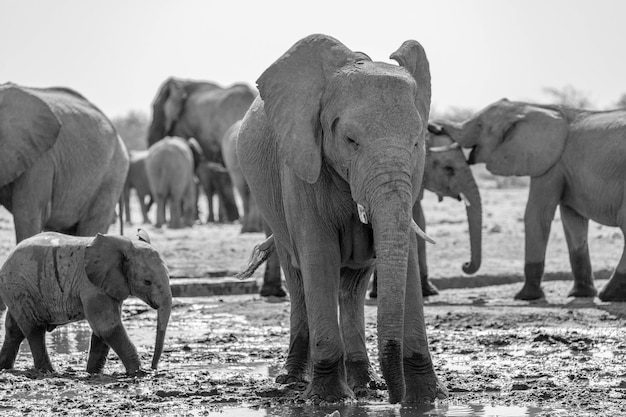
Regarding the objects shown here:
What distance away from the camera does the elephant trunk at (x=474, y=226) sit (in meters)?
12.7

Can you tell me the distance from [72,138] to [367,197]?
19.5 feet

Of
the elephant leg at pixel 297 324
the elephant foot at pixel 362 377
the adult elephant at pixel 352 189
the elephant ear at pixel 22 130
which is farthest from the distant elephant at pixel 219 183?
the adult elephant at pixel 352 189

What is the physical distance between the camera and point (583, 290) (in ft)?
41.4

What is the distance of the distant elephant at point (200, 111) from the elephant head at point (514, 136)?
11.9 m

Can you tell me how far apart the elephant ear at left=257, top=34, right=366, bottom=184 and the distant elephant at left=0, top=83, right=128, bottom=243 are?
4.67m

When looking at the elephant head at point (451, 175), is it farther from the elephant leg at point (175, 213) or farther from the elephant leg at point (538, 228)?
the elephant leg at point (175, 213)

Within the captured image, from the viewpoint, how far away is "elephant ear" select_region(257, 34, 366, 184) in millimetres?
6930

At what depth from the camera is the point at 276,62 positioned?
727 centimetres

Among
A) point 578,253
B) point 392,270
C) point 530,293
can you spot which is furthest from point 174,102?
point 392,270

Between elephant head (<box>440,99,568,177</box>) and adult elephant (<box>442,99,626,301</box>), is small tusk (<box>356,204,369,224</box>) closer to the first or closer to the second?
adult elephant (<box>442,99,626,301</box>)

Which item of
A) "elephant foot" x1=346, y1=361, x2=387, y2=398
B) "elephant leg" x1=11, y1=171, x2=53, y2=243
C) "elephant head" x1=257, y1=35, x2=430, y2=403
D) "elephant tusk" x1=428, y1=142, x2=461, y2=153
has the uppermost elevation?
"elephant head" x1=257, y1=35, x2=430, y2=403

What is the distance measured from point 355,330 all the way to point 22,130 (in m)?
4.75

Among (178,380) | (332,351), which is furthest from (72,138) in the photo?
(332,351)

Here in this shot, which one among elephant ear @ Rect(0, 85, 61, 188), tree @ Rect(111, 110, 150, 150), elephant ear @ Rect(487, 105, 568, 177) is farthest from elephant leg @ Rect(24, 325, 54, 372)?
tree @ Rect(111, 110, 150, 150)
